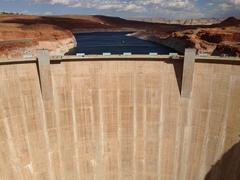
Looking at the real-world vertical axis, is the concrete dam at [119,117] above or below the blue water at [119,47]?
above

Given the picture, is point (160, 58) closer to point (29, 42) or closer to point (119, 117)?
point (119, 117)

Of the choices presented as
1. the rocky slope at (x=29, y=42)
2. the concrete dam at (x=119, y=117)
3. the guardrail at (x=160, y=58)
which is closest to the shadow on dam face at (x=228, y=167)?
the concrete dam at (x=119, y=117)

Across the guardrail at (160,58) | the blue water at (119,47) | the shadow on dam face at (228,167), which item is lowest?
the blue water at (119,47)

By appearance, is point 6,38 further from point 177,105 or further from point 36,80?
point 177,105

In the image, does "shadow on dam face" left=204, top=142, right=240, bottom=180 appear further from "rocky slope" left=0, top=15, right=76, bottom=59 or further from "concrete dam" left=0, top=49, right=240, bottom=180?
"rocky slope" left=0, top=15, right=76, bottom=59

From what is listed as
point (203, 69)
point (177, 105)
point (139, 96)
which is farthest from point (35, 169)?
point (203, 69)

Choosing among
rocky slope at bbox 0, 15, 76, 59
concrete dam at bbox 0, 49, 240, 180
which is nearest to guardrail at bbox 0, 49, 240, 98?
concrete dam at bbox 0, 49, 240, 180

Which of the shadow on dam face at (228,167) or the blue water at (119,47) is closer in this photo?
the shadow on dam face at (228,167)

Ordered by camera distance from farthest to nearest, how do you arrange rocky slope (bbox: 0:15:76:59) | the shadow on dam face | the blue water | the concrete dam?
the blue water < rocky slope (bbox: 0:15:76:59) < the concrete dam < the shadow on dam face

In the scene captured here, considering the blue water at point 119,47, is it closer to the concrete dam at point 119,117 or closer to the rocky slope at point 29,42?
the rocky slope at point 29,42
